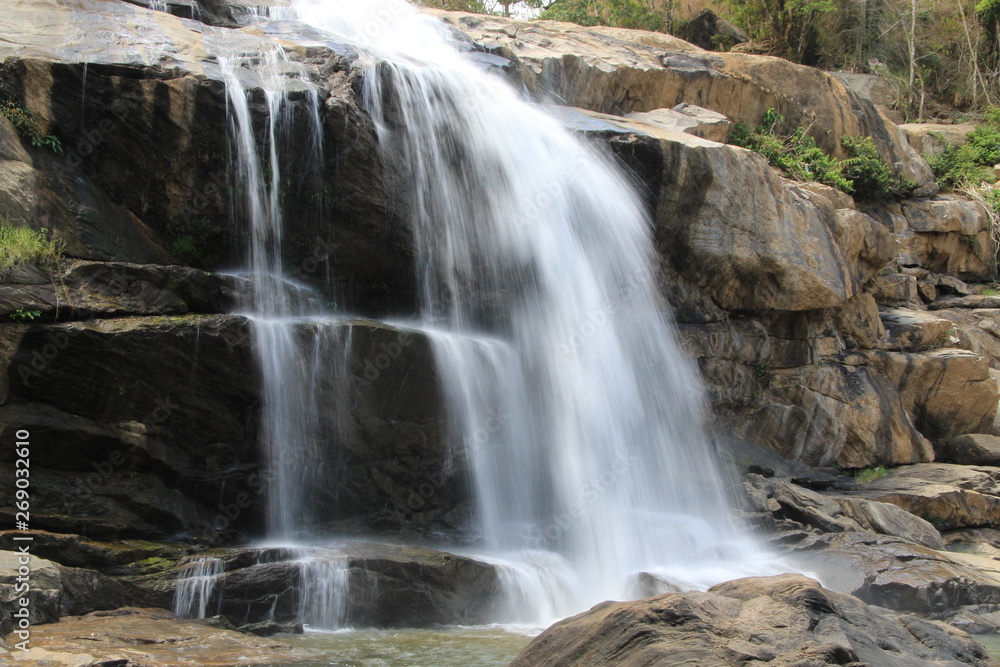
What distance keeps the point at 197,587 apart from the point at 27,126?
19.4 ft

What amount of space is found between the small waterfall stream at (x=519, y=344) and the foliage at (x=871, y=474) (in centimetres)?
323

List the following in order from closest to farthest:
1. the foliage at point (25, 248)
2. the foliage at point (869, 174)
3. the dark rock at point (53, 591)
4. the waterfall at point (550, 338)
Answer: the dark rock at point (53, 591) < the foliage at point (25, 248) < the waterfall at point (550, 338) < the foliage at point (869, 174)

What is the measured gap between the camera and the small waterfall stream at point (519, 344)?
912 cm

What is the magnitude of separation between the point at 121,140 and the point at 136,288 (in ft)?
8.15

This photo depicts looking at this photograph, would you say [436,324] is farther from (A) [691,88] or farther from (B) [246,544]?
(A) [691,88]

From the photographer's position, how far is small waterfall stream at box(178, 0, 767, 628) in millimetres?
9117

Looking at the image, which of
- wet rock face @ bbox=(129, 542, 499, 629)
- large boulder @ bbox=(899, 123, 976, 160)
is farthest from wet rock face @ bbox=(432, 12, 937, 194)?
wet rock face @ bbox=(129, 542, 499, 629)

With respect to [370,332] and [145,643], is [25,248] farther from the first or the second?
[145,643]

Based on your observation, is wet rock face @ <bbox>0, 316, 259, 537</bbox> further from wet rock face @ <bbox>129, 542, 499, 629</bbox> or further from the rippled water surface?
the rippled water surface

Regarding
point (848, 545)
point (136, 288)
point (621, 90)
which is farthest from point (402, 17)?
point (848, 545)

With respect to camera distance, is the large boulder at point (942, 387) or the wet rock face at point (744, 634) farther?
the large boulder at point (942, 387)

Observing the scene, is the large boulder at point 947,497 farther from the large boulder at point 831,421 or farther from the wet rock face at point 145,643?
the wet rock face at point 145,643

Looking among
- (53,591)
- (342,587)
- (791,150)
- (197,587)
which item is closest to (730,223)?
(791,150)

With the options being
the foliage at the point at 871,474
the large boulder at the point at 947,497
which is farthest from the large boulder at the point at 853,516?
the foliage at the point at 871,474
